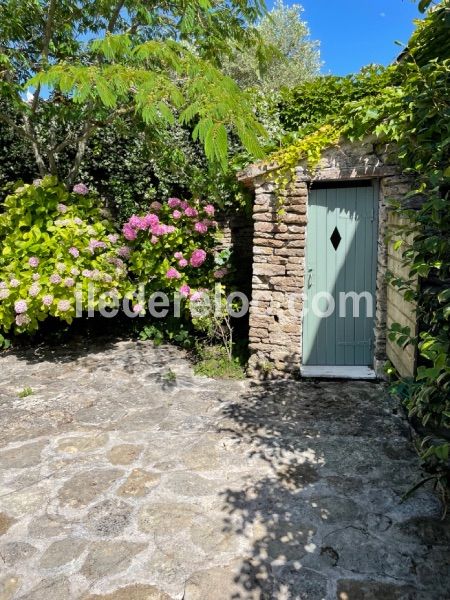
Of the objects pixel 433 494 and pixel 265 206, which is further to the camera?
pixel 265 206

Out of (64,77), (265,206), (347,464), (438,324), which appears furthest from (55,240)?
(438,324)

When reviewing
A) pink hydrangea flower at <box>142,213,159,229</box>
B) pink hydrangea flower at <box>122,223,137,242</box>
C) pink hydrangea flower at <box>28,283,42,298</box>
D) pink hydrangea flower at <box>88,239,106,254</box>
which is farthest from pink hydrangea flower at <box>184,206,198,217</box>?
pink hydrangea flower at <box>28,283,42,298</box>

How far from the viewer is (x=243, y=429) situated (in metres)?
4.31

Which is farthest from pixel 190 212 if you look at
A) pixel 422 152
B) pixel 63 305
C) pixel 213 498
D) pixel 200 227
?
pixel 213 498

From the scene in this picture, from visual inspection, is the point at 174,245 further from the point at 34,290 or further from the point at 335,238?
the point at 335,238

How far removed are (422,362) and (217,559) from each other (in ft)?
8.82

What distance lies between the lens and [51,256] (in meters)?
6.08

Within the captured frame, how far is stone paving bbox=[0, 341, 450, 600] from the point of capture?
2.46 metres

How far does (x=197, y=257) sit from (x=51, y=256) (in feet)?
6.56

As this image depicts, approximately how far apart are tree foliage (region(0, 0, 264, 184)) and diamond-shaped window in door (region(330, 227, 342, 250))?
1.68 meters

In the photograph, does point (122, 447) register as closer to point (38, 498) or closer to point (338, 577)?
point (38, 498)

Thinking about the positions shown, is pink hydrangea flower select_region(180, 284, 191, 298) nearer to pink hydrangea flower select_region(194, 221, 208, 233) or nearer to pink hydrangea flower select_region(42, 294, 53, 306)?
pink hydrangea flower select_region(194, 221, 208, 233)

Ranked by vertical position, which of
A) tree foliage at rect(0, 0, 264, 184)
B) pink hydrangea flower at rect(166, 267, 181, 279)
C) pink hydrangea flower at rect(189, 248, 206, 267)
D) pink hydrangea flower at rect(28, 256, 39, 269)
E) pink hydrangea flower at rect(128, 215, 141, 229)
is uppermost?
tree foliage at rect(0, 0, 264, 184)

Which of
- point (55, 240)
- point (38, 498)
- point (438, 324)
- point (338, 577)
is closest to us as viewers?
point (338, 577)
